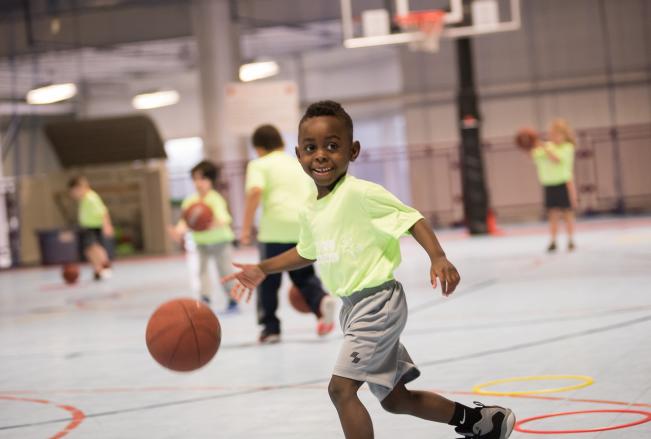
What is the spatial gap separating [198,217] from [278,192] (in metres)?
2.80

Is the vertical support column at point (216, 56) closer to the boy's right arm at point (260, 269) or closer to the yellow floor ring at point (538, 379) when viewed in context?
the yellow floor ring at point (538, 379)

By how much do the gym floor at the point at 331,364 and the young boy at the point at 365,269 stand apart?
1.91 feet

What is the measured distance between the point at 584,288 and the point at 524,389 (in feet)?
17.0

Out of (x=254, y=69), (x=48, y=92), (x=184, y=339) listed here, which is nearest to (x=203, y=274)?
(x=184, y=339)

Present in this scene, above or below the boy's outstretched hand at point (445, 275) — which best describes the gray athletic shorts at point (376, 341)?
below

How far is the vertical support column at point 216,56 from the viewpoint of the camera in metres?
27.5

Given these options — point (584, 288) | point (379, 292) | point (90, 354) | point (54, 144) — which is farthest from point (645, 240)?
point (54, 144)

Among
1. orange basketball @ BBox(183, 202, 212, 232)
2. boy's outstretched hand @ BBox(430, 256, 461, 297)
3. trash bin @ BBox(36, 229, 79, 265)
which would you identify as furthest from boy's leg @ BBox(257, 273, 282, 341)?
trash bin @ BBox(36, 229, 79, 265)

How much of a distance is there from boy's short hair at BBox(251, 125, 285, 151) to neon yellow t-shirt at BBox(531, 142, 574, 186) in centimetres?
764

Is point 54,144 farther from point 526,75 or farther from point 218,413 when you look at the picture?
point 218,413

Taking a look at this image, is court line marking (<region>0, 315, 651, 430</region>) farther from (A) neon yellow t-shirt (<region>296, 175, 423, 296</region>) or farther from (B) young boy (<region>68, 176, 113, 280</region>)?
(B) young boy (<region>68, 176, 113, 280</region>)

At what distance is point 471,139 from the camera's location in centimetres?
2234

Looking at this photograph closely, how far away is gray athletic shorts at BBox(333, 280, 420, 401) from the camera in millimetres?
4164

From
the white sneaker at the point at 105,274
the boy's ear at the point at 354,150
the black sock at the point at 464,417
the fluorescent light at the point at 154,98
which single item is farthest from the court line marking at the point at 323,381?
the fluorescent light at the point at 154,98
